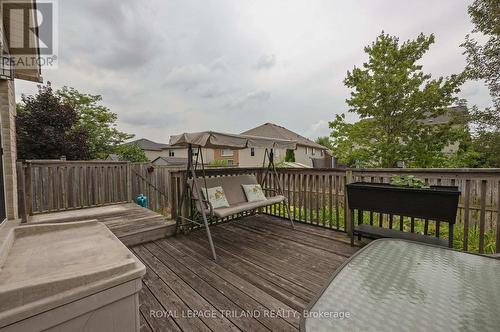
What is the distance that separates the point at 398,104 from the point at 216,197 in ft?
24.6

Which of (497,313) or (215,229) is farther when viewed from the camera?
(215,229)

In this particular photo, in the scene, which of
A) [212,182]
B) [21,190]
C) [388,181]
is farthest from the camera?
[21,190]

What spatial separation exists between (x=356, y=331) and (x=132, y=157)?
56.8ft

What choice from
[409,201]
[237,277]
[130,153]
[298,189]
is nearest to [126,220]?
[237,277]

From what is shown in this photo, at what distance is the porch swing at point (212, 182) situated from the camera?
3.37 m

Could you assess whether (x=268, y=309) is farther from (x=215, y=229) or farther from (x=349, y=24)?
(x=349, y=24)

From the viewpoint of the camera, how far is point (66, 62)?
256 inches

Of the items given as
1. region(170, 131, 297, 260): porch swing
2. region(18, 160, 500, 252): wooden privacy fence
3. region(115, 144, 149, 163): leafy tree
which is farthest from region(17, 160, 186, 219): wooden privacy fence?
region(115, 144, 149, 163): leafy tree

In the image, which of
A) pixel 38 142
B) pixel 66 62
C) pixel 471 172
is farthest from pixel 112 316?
pixel 38 142

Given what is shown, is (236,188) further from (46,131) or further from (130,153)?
(130,153)

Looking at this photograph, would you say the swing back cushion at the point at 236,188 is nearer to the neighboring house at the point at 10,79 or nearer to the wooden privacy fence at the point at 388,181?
the wooden privacy fence at the point at 388,181

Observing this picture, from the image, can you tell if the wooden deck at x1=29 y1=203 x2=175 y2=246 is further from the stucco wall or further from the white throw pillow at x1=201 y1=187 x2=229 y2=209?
the white throw pillow at x1=201 y1=187 x2=229 y2=209

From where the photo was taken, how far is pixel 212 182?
13.7 ft

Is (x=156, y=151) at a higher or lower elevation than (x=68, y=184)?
higher
